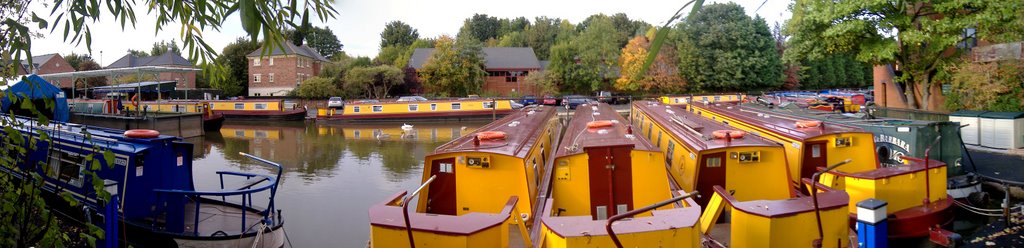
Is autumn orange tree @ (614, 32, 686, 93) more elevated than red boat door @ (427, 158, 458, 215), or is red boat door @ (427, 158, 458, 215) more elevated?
autumn orange tree @ (614, 32, 686, 93)

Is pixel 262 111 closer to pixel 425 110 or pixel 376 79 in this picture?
pixel 425 110

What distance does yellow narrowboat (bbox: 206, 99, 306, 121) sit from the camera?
3481 centimetres

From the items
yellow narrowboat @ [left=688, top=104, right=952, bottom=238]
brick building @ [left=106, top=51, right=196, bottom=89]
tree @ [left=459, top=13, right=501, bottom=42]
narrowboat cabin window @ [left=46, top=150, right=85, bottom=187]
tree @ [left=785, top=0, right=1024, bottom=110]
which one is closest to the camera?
yellow narrowboat @ [left=688, top=104, right=952, bottom=238]

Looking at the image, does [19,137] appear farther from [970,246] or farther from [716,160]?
[970,246]

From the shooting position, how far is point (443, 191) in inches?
300

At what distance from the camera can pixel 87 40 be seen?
2.40m

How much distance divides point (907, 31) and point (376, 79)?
3681 centimetres

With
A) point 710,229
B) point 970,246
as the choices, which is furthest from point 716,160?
point 970,246

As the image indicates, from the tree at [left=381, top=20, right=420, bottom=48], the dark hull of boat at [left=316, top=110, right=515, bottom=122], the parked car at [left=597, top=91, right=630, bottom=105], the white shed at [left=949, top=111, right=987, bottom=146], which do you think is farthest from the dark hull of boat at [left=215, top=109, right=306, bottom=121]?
the tree at [left=381, top=20, right=420, bottom=48]

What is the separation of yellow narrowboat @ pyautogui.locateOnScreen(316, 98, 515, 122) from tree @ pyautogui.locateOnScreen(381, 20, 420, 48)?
42.3 meters

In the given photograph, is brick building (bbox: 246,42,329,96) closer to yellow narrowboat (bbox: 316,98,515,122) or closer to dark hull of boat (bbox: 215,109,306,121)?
dark hull of boat (bbox: 215,109,306,121)

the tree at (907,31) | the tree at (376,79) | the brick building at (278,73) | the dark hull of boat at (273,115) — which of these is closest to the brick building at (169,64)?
the brick building at (278,73)

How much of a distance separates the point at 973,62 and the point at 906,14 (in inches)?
86.8

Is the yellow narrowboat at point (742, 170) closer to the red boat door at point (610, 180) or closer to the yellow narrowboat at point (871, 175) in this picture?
the yellow narrowboat at point (871, 175)
